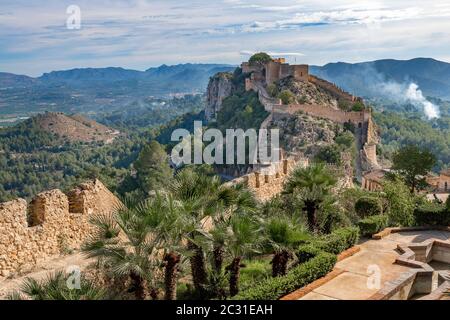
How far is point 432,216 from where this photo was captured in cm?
1519

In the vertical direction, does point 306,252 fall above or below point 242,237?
below

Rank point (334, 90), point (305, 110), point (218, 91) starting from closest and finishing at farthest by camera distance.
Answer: point (305, 110)
point (334, 90)
point (218, 91)

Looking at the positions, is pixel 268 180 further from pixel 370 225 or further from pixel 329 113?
pixel 329 113

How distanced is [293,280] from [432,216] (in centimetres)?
789

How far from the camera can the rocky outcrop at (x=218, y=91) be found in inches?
3460

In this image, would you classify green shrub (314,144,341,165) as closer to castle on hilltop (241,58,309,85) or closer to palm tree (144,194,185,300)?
castle on hilltop (241,58,309,85)

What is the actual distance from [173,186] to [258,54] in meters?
76.4

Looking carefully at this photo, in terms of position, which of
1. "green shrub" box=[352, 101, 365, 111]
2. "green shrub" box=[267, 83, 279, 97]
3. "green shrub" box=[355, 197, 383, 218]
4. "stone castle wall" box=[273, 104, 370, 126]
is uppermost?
"green shrub" box=[267, 83, 279, 97]

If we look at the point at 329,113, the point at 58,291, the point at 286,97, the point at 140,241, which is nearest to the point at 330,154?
the point at 329,113

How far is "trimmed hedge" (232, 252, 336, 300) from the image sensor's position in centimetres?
835

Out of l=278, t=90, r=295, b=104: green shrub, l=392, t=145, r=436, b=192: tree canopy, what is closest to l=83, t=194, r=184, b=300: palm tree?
l=392, t=145, r=436, b=192: tree canopy

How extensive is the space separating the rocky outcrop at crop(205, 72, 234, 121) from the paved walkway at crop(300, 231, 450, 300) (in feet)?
235
